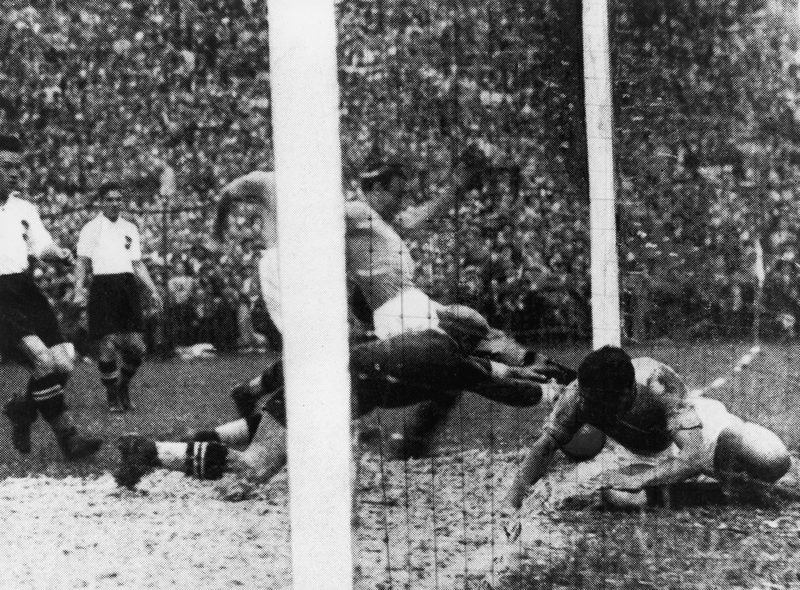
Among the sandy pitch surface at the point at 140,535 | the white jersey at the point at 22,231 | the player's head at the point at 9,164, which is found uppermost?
the player's head at the point at 9,164

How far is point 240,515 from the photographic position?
323 cm

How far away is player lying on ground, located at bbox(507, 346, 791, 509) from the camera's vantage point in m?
3.19

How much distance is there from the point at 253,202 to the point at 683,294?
1730 mm

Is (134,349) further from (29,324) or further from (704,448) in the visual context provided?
(704,448)

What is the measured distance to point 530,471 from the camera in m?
3.19

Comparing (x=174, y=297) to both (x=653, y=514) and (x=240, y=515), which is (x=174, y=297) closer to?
(x=240, y=515)

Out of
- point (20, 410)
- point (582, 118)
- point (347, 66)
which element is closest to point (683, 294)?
point (582, 118)

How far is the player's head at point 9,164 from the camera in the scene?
3.26 m

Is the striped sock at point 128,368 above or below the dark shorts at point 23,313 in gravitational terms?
below

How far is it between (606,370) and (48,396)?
2232 millimetres

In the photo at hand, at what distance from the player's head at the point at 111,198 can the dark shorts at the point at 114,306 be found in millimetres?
250

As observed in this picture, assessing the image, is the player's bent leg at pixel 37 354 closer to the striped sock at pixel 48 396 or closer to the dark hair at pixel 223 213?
the striped sock at pixel 48 396

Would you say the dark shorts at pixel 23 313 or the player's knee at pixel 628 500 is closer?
the player's knee at pixel 628 500

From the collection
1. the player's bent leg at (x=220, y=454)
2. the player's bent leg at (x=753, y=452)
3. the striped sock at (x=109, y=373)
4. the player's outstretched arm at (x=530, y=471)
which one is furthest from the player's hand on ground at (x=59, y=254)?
the player's bent leg at (x=753, y=452)
